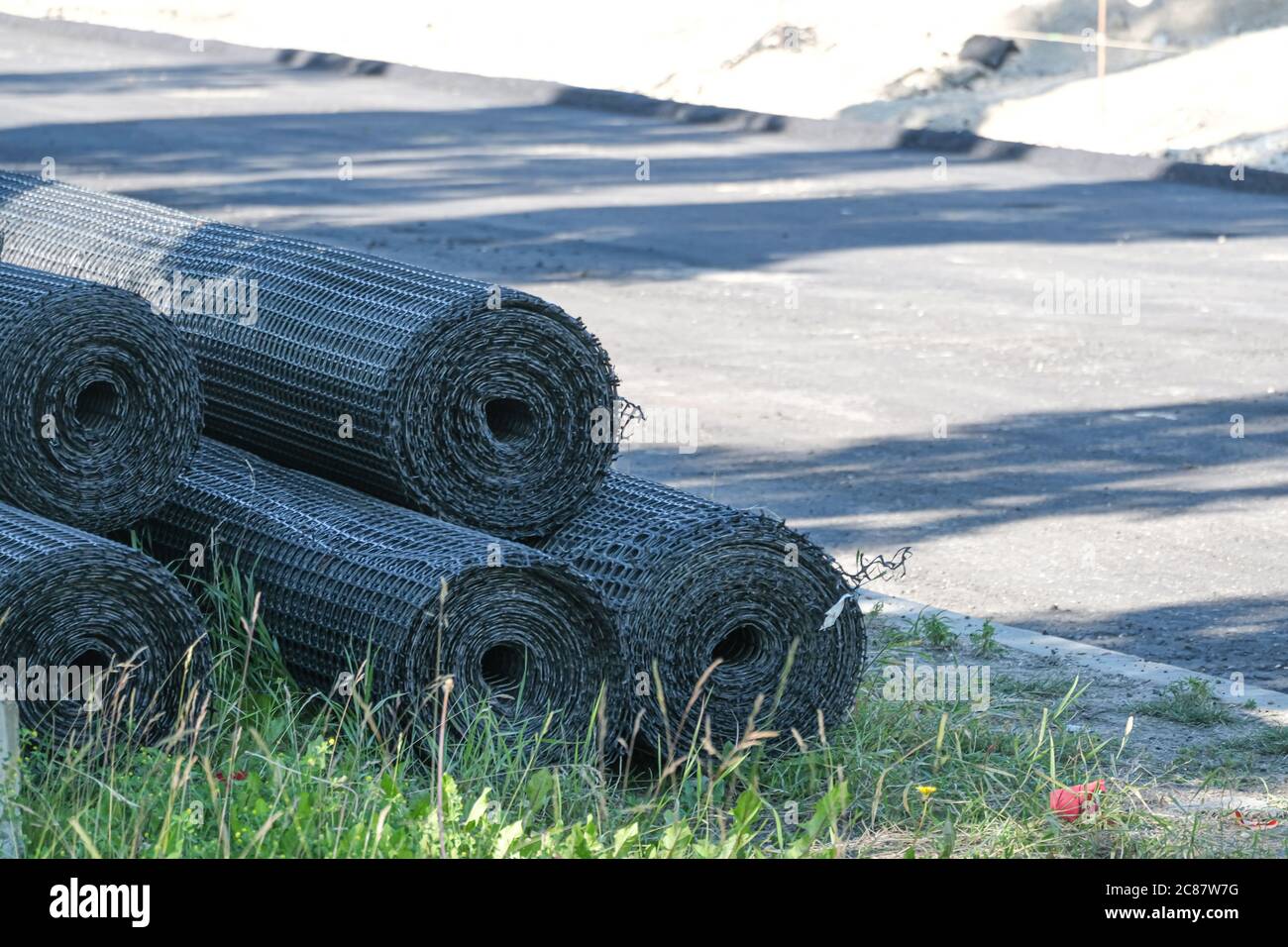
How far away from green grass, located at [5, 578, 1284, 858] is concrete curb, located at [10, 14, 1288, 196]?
43.8 ft

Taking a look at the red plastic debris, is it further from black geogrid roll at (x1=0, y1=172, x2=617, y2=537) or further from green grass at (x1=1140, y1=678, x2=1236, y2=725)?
black geogrid roll at (x1=0, y1=172, x2=617, y2=537)

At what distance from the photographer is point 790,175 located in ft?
59.8

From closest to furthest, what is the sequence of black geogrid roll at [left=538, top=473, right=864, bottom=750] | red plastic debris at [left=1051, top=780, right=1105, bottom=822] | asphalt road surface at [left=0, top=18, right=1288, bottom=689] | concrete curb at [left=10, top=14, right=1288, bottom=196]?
1. red plastic debris at [left=1051, top=780, right=1105, bottom=822]
2. black geogrid roll at [left=538, top=473, right=864, bottom=750]
3. asphalt road surface at [left=0, top=18, right=1288, bottom=689]
4. concrete curb at [left=10, top=14, right=1288, bottom=196]

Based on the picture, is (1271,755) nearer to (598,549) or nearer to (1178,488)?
(598,549)
